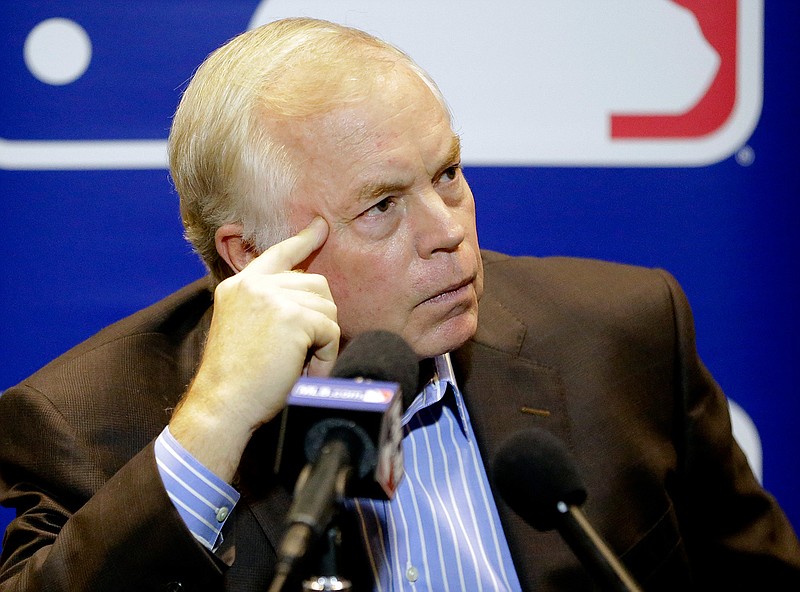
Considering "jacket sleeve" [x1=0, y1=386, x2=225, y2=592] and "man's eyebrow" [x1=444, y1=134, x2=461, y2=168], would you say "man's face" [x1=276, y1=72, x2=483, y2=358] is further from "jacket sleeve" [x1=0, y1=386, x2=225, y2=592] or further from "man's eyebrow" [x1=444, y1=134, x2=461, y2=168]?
"jacket sleeve" [x1=0, y1=386, x2=225, y2=592]

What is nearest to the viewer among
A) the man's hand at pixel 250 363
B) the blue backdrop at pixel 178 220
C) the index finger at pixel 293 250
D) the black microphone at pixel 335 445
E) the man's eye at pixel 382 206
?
the black microphone at pixel 335 445

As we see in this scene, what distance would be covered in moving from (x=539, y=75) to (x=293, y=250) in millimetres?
998

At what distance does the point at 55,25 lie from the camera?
241 cm

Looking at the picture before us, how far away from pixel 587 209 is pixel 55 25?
4.71 feet

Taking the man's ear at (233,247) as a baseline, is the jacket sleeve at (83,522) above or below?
below

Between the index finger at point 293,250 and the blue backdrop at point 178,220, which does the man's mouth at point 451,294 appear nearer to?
the index finger at point 293,250

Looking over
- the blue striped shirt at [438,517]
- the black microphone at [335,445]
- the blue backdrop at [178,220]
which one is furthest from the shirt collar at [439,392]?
the black microphone at [335,445]

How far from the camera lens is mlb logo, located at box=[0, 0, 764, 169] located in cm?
241

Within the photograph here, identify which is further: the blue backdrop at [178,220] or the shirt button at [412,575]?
the blue backdrop at [178,220]

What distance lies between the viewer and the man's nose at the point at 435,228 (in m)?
1.80

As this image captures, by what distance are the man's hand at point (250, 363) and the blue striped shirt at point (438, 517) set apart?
0.71 feet

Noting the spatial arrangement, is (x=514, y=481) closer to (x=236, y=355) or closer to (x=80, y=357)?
(x=236, y=355)

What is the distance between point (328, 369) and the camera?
1.61 meters

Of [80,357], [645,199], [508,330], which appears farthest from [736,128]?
[80,357]
